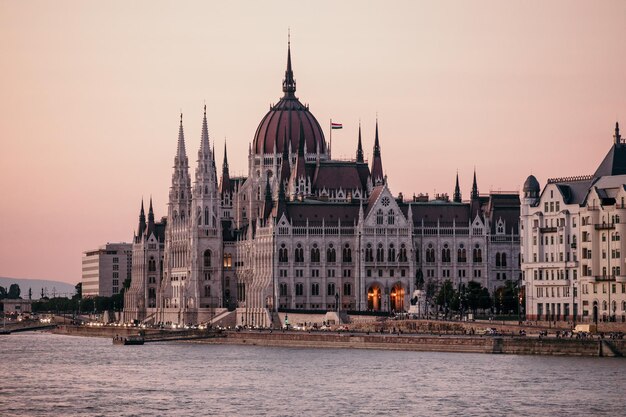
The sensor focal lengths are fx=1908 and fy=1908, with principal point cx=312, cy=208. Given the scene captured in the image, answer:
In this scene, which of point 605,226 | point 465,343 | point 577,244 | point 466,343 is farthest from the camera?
point 577,244

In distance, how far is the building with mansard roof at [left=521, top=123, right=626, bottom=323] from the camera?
177m

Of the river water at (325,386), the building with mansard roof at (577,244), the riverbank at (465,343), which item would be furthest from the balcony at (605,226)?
the river water at (325,386)

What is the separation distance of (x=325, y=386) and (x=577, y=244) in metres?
47.9

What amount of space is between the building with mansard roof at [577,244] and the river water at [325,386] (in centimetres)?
1665

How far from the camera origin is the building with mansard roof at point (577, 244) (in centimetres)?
17725

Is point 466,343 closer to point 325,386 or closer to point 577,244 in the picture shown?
point 577,244

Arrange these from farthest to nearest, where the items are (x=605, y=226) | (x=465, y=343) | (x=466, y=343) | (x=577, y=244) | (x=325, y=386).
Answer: (x=577, y=244), (x=605, y=226), (x=465, y=343), (x=466, y=343), (x=325, y=386)

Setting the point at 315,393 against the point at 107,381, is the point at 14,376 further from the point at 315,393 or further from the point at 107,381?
the point at 315,393

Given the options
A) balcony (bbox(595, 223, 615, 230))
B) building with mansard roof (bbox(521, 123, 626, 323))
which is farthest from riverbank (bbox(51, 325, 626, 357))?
balcony (bbox(595, 223, 615, 230))

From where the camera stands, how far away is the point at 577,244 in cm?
18362

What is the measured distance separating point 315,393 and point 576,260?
53.1 metres

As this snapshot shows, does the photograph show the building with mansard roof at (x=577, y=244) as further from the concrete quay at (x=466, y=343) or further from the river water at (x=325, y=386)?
the river water at (x=325, y=386)

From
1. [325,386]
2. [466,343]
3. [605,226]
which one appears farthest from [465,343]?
[325,386]

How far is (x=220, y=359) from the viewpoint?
599ft
